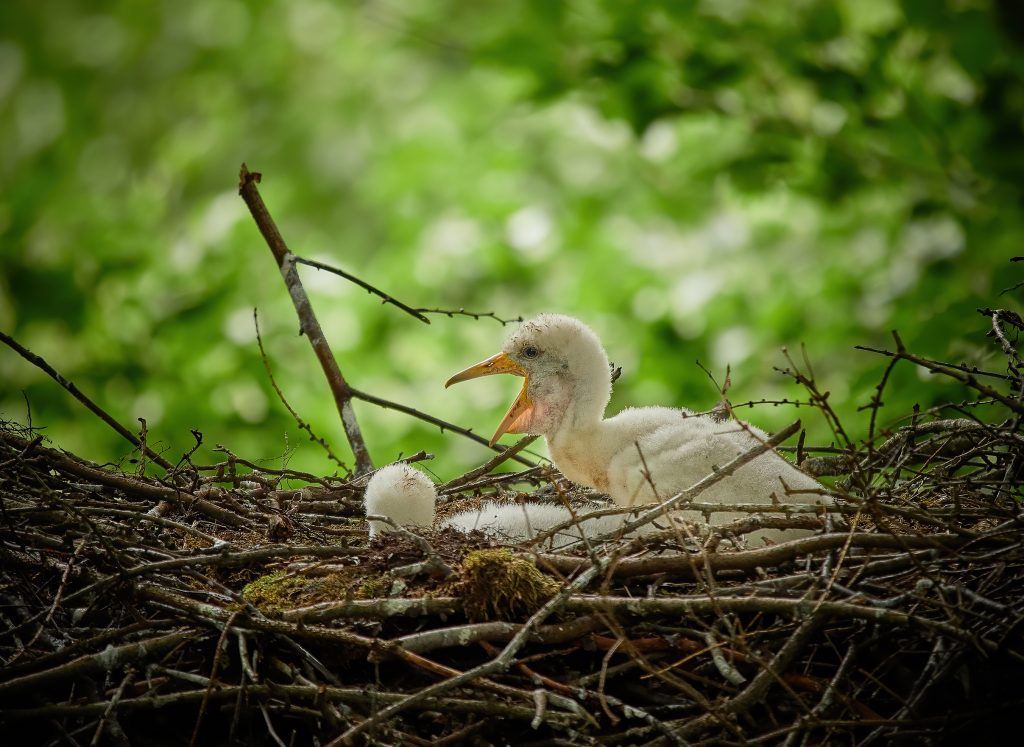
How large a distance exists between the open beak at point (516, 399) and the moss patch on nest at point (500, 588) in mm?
1235

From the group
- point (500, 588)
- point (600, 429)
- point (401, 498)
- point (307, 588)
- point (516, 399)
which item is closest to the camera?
point (500, 588)

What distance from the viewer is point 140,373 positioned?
6.79 meters

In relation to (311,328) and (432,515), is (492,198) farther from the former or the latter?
(432,515)

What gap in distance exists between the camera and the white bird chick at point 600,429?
10.2ft

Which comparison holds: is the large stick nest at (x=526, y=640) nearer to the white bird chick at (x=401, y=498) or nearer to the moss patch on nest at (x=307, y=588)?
the moss patch on nest at (x=307, y=588)

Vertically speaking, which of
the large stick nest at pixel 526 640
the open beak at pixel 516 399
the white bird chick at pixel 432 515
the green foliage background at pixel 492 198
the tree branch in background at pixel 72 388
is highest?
the green foliage background at pixel 492 198

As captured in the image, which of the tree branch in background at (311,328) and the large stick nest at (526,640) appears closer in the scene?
the large stick nest at (526,640)

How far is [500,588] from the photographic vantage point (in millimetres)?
2404

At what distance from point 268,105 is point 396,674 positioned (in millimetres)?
11455

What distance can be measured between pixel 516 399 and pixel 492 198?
6275mm

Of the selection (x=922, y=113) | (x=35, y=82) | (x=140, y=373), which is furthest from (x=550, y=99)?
(x=35, y=82)

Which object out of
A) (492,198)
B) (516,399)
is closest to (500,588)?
(516,399)

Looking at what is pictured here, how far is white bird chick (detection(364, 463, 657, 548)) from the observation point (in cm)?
309

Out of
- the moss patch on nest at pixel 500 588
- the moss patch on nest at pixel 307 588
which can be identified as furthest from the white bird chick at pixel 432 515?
the moss patch on nest at pixel 500 588
